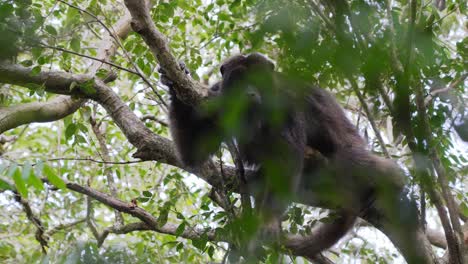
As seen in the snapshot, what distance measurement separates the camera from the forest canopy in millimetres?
1347

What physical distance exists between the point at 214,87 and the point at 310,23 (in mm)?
3938

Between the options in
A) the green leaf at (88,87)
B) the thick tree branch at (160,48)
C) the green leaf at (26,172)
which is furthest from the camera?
the green leaf at (88,87)

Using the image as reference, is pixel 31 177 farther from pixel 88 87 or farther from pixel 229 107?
pixel 88 87

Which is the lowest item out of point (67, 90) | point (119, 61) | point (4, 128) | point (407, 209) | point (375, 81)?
point (407, 209)

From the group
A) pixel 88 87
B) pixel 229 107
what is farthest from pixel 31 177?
pixel 88 87

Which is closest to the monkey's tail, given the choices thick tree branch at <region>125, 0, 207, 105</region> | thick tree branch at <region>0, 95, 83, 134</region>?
thick tree branch at <region>125, 0, 207, 105</region>

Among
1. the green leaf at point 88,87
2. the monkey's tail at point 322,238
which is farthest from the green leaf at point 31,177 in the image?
the monkey's tail at point 322,238

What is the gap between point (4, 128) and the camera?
4.79 m

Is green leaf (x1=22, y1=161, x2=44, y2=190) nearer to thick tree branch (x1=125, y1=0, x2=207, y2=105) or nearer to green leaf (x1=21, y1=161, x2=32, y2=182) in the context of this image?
green leaf (x1=21, y1=161, x2=32, y2=182)

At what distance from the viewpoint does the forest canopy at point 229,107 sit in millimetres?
1347

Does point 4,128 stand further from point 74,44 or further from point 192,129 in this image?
point 192,129

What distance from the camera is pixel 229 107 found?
1070 millimetres

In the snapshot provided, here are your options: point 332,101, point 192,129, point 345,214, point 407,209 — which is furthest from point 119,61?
point 407,209

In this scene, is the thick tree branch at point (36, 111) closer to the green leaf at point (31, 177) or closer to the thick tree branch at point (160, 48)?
the thick tree branch at point (160, 48)
